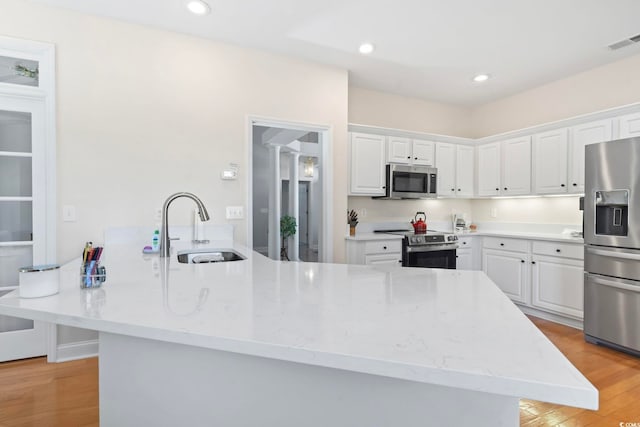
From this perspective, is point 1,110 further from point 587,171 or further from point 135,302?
point 587,171

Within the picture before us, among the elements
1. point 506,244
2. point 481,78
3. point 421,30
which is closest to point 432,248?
point 506,244

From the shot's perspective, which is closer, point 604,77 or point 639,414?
point 639,414

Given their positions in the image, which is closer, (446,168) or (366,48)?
(366,48)

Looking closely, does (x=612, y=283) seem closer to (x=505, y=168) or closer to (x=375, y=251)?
(x=505, y=168)

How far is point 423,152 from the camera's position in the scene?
167 inches

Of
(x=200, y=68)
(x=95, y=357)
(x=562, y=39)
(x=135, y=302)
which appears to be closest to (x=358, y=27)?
(x=200, y=68)

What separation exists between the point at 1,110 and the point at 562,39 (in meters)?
4.64

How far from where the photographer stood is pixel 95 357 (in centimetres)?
262

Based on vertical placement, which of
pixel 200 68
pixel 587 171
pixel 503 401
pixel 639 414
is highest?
pixel 200 68

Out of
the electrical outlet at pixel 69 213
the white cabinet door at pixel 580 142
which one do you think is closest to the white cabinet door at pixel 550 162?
the white cabinet door at pixel 580 142

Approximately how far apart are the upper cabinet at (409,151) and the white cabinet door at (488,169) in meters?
0.75

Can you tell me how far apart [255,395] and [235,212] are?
7.70 feet

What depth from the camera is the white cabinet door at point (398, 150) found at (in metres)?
4.02

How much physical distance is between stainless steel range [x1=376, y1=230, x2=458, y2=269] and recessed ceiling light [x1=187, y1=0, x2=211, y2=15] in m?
2.86
